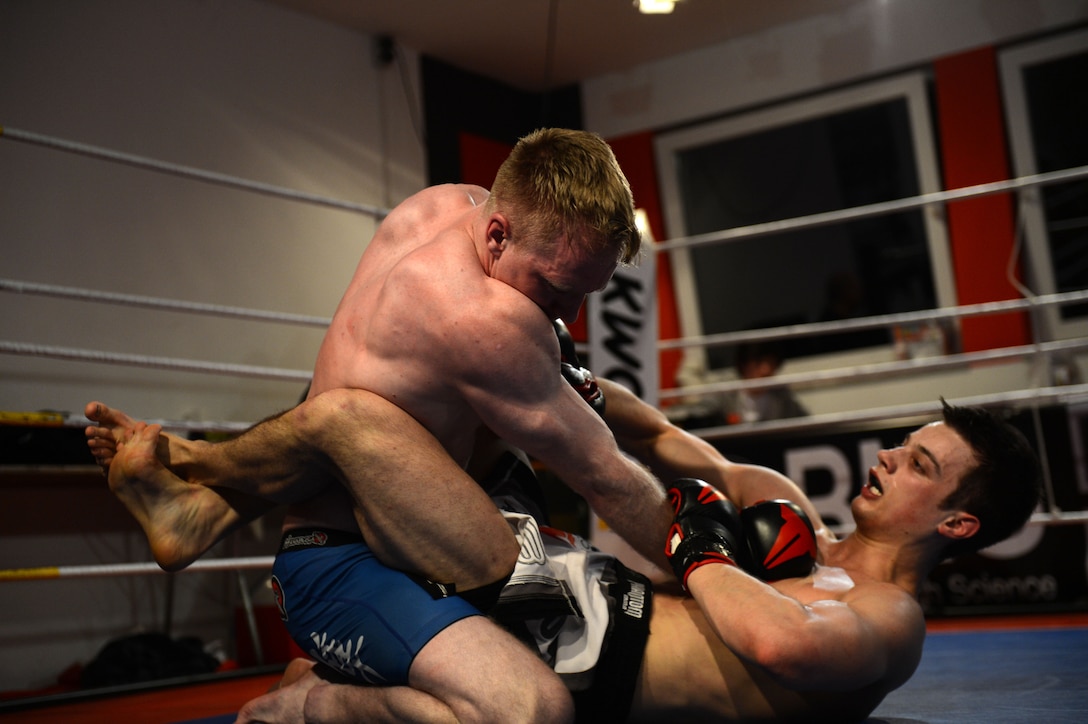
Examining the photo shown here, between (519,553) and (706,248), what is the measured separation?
4.77 m

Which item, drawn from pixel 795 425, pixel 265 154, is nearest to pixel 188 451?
pixel 795 425

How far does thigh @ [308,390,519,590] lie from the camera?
1.58m

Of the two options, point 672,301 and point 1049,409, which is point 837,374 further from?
point 672,301

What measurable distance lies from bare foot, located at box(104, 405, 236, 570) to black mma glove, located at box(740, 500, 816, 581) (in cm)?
93

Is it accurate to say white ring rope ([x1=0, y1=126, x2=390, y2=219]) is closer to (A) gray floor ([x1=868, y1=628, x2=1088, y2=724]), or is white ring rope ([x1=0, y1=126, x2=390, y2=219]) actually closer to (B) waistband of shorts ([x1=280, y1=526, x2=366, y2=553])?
(B) waistband of shorts ([x1=280, y1=526, x2=366, y2=553])

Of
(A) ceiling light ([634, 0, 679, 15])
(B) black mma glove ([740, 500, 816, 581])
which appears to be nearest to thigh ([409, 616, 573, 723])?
(B) black mma glove ([740, 500, 816, 581])

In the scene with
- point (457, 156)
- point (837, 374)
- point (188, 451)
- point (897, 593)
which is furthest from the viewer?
point (457, 156)

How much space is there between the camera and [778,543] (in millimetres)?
1737

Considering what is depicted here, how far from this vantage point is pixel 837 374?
3.82 meters

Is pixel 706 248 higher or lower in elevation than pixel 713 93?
lower

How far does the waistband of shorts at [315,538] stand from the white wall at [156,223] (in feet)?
8.80

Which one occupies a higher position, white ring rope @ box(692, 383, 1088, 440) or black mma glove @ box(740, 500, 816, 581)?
white ring rope @ box(692, 383, 1088, 440)

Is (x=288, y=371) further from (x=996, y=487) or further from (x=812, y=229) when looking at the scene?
(x=812, y=229)

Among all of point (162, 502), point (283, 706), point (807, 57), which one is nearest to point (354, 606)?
point (283, 706)
